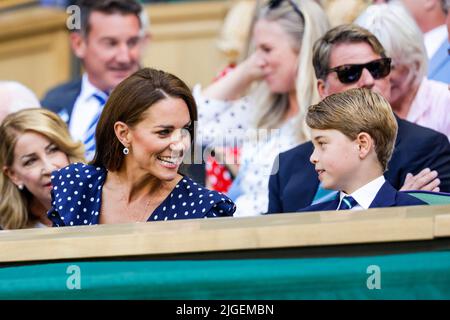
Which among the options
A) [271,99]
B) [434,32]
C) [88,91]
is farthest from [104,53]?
[434,32]

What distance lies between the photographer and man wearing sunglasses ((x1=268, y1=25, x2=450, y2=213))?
4641mm

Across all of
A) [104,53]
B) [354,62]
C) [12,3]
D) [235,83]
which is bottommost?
[354,62]

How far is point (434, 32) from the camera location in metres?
5.71

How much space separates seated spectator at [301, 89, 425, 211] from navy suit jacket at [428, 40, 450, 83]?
142 centimetres

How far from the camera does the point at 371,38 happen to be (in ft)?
15.8

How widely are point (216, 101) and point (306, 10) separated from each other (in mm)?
744

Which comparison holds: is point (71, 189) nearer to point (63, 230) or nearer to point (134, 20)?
point (63, 230)

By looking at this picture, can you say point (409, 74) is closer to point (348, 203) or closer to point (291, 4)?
point (291, 4)

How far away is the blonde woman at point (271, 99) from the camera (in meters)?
5.53

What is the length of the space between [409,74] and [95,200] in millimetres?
1497

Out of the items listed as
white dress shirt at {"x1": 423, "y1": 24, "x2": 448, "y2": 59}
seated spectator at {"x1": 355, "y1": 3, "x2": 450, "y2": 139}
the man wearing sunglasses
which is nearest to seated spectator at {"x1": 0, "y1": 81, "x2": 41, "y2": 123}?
the man wearing sunglasses

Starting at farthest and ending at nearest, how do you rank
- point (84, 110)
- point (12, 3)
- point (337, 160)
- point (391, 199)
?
point (12, 3), point (84, 110), point (337, 160), point (391, 199)

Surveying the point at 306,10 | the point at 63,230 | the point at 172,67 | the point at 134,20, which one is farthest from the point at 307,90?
the point at 172,67

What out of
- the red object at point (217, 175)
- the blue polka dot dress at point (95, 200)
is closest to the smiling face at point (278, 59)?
the red object at point (217, 175)
